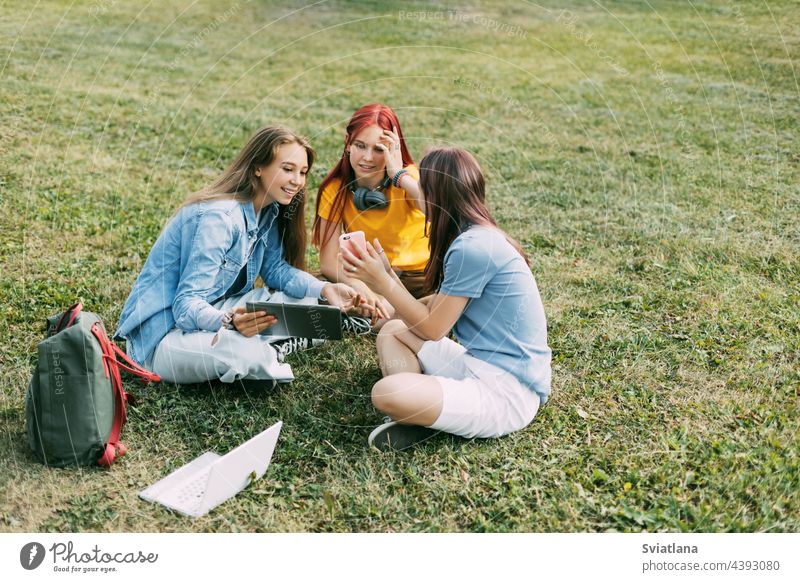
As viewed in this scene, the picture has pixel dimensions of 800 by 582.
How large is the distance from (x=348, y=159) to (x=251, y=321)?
1.69m

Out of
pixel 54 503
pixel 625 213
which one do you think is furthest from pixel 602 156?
pixel 54 503

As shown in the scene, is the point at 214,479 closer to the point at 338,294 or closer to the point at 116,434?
the point at 116,434

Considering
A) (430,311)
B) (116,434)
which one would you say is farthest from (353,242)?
(116,434)

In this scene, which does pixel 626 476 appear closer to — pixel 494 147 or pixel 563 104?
pixel 494 147

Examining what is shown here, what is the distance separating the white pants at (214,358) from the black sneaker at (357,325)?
0.85 m

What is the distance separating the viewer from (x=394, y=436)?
4211mm

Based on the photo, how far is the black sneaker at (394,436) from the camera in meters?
4.20

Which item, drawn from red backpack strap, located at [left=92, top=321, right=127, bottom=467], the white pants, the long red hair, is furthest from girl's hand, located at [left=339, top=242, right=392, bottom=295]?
red backpack strap, located at [left=92, top=321, right=127, bottom=467]

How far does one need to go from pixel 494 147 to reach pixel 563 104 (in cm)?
229

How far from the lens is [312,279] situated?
531cm

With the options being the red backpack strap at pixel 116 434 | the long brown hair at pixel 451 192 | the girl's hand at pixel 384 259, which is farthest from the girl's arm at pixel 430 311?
the red backpack strap at pixel 116 434

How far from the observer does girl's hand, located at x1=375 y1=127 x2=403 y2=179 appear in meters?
5.27

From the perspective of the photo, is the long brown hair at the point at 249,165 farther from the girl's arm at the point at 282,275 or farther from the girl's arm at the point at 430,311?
the girl's arm at the point at 430,311
